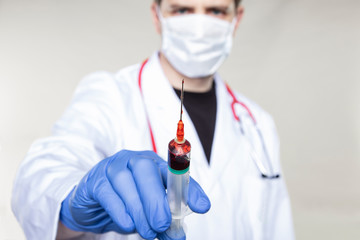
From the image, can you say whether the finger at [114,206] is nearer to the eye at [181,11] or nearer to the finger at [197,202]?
the finger at [197,202]

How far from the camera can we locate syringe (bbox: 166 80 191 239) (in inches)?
24.9

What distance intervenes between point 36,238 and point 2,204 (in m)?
0.88

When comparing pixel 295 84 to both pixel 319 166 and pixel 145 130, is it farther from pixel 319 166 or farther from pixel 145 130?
pixel 145 130

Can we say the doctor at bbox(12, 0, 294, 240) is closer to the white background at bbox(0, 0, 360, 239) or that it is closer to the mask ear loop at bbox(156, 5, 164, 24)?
the mask ear loop at bbox(156, 5, 164, 24)

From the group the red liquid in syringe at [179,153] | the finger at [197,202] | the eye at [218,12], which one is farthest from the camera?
the eye at [218,12]

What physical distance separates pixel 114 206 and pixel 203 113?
1.86 feet

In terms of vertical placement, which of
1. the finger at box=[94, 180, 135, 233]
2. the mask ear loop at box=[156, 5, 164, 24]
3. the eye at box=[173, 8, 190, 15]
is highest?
the eye at box=[173, 8, 190, 15]

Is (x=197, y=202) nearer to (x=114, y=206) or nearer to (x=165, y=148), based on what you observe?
(x=114, y=206)

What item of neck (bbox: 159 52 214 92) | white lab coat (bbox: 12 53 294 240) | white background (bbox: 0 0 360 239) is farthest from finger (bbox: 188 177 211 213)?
white background (bbox: 0 0 360 239)

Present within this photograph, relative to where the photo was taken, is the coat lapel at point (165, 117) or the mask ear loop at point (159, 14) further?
the mask ear loop at point (159, 14)

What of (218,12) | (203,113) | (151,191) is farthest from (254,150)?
(151,191)

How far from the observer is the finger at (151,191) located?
70 centimetres

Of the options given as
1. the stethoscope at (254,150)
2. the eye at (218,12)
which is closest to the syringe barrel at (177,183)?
the stethoscope at (254,150)

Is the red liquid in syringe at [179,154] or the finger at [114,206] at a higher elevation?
the red liquid in syringe at [179,154]
